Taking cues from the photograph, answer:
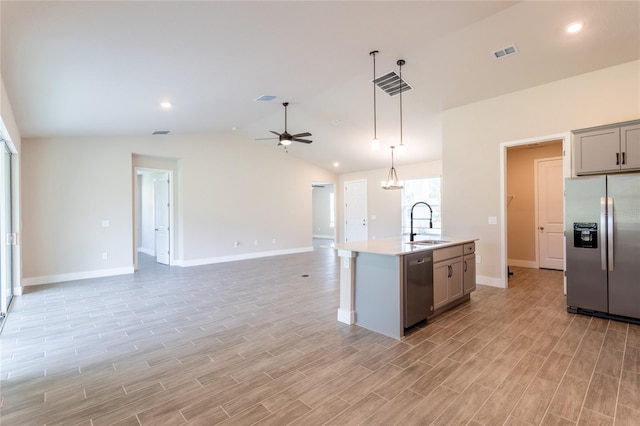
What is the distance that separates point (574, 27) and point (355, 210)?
7737 millimetres

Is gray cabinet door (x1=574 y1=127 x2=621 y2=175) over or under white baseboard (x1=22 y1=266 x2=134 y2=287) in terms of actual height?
over

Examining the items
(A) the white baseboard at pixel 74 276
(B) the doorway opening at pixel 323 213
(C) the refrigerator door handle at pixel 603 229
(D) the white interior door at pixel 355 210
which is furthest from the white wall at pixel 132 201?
(C) the refrigerator door handle at pixel 603 229

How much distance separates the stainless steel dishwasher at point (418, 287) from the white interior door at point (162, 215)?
6570 millimetres

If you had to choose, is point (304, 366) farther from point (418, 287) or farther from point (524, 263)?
point (524, 263)

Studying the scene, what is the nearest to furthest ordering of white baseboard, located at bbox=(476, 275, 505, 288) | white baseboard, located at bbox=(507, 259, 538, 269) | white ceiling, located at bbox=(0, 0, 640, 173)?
white ceiling, located at bbox=(0, 0, 640, 173) → white baseboard, located at bbox=(476, 275, 505, 288) → white baseboard, located at bbox=(507, 259, 538, 269)

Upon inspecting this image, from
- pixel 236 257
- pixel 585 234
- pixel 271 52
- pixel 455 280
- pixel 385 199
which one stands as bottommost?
pixel 236 257

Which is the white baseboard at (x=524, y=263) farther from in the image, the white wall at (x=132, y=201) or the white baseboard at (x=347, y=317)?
the white wall at (x=132, y=201)

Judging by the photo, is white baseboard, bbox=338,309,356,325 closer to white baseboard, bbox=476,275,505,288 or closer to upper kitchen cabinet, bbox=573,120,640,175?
white baseboard, bbox=476,275,505,288

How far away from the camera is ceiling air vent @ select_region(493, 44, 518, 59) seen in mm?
3564

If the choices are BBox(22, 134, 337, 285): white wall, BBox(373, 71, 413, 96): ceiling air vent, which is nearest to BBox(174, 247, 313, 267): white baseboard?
BBox(22, 134, 337, 285): white wall

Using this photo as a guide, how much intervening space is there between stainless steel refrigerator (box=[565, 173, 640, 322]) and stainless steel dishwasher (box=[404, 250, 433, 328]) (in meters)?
1.92

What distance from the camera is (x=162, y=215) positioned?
7.98 metres

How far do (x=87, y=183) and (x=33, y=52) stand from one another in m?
4.15

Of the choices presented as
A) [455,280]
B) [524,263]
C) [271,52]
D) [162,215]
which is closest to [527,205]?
[524,263]
